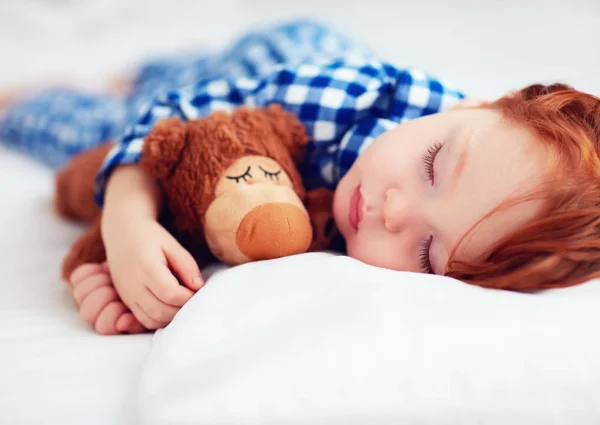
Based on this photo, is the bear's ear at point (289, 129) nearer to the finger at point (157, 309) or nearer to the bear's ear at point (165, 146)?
the bear's ear at point (165, 146)

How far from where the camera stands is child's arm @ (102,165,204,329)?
2.04ft

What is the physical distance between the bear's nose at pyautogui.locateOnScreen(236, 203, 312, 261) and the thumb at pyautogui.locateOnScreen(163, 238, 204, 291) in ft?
0.21

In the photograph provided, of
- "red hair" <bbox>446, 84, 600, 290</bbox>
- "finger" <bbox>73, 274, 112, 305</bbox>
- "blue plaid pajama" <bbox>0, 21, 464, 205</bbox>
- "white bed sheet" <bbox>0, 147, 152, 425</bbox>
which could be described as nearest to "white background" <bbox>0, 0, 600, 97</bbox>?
"blue plaid pajama" <bbox>0, 21, 464, 205</bbox>

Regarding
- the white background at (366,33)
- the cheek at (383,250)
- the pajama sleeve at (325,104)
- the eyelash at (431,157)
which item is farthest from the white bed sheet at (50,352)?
the white background at (366,33)

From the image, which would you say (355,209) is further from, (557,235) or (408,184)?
(557,235)

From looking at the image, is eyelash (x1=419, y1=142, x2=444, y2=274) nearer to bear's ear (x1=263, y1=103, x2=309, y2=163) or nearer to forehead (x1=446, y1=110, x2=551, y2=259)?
forehead (x1=446, y1=110, x2=551, y2=259)

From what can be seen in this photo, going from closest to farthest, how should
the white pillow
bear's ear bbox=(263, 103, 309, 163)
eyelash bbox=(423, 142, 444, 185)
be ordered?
the white pillow
eyelash bbox=(423, 142, 444, 185)
bear's ear bbox=(263, 103, 309, 163)

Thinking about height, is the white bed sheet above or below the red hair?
below

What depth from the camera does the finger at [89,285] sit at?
679mm

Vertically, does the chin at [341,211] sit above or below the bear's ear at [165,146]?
below

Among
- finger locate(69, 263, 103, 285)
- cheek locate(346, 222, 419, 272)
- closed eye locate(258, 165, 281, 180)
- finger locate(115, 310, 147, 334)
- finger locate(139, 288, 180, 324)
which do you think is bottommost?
finger locate(115, 310, 147, 334)

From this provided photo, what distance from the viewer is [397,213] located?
0.65 meters

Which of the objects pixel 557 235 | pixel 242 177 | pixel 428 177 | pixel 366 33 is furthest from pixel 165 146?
pixel 366 33

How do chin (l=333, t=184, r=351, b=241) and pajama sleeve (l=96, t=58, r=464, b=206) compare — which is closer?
chin (l=333, t=184, r=351, b=241)
